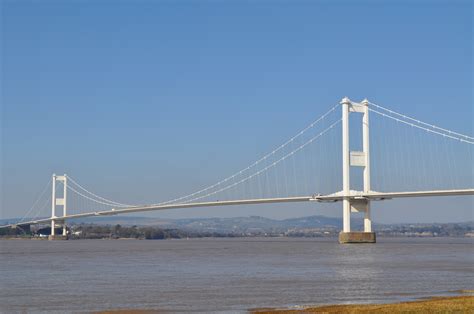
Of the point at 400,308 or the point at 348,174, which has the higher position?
the point at 348,174

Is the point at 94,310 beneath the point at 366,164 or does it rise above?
beneath

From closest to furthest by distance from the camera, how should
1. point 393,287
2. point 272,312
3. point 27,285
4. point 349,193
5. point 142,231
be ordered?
point 272,312 < point 393,287 < point 27,285 < point 349,193 < point 142,231

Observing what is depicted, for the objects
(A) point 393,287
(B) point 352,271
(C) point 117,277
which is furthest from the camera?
(B) point 352,271

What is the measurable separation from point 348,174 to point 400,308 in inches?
1497

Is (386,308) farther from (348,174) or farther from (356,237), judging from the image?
(356,237)

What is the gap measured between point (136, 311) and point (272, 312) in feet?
9.38

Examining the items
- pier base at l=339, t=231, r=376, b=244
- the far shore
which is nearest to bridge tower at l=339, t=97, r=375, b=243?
pier base at l=339, t=231, r=376, b=244

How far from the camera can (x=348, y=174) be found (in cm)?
5491

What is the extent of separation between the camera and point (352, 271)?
30.6 meters

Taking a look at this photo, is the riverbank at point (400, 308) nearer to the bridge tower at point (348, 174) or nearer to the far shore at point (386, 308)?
the far shore at point (386, 308)

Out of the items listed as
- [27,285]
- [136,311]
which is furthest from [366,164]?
[136,311]

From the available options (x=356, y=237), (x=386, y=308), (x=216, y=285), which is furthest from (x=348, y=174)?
(x=386, y=308)

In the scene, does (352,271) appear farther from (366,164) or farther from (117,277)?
(366,164)

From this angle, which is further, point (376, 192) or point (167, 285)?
point (376, 192)
